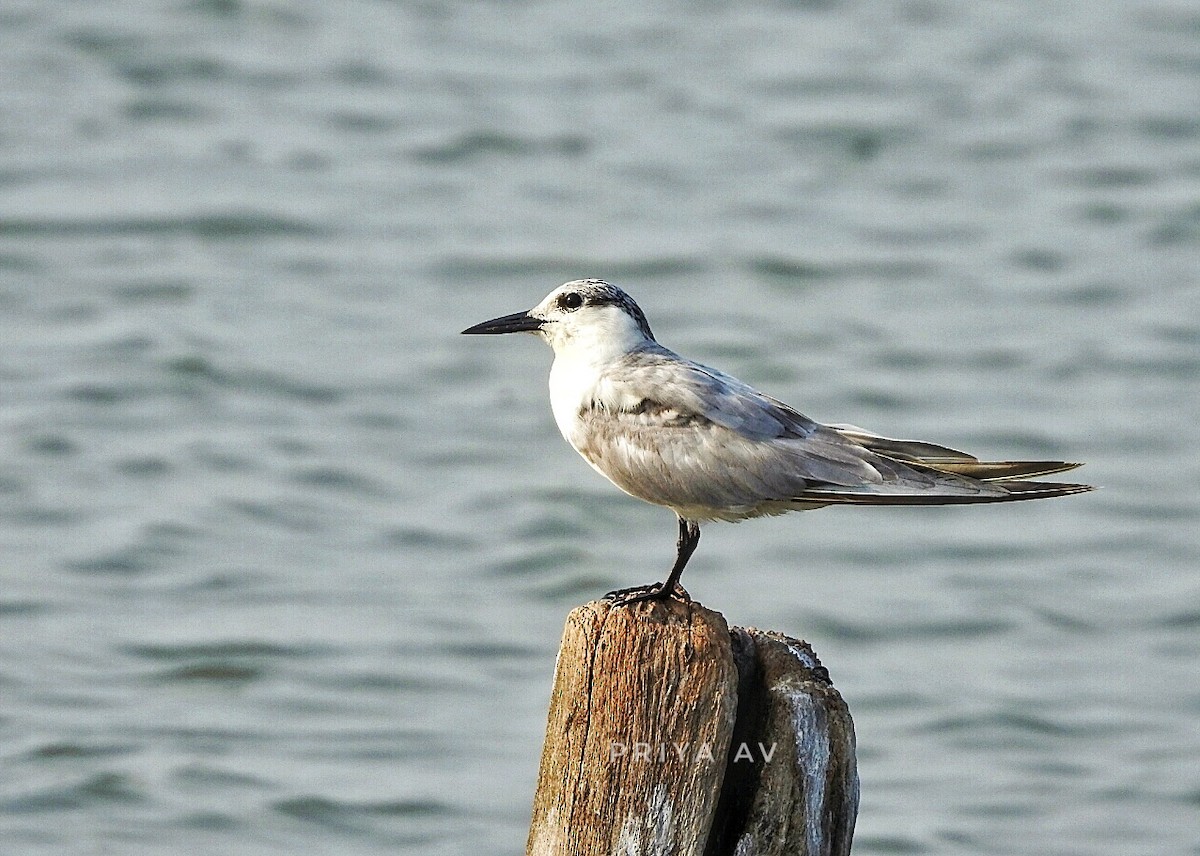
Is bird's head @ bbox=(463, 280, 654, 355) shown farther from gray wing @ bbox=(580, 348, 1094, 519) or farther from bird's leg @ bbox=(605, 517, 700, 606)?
bird's leg @ bbox=(605, 517, 700, 606)

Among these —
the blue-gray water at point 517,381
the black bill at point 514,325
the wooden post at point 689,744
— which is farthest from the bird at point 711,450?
the blue-gray water at point 517,381

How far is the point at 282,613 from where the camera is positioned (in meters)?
12.4

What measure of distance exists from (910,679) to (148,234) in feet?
30.7

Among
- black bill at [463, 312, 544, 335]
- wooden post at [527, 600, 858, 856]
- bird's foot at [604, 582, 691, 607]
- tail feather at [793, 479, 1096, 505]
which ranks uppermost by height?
black bill at [463, 312, 544, 335]

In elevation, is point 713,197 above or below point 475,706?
above

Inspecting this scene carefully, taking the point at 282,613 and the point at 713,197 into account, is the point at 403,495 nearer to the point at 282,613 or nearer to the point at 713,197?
the point at 282,613

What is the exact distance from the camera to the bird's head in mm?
6578

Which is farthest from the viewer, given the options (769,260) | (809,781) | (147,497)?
(769,260)

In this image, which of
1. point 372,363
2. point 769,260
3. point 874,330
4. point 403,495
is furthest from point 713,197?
point 403,495

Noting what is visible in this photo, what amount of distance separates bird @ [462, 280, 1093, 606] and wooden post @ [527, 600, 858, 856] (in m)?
0.32

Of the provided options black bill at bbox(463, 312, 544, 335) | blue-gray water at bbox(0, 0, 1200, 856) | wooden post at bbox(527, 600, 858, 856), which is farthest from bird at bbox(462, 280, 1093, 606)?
blue-gray water at bbox(0, 0, 1200, 856)

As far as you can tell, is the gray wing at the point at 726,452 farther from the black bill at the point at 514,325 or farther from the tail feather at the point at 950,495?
the black bill at the point at 514,325

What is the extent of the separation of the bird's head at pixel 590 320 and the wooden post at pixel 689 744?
4.64ft

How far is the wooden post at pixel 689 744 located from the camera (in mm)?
5195
